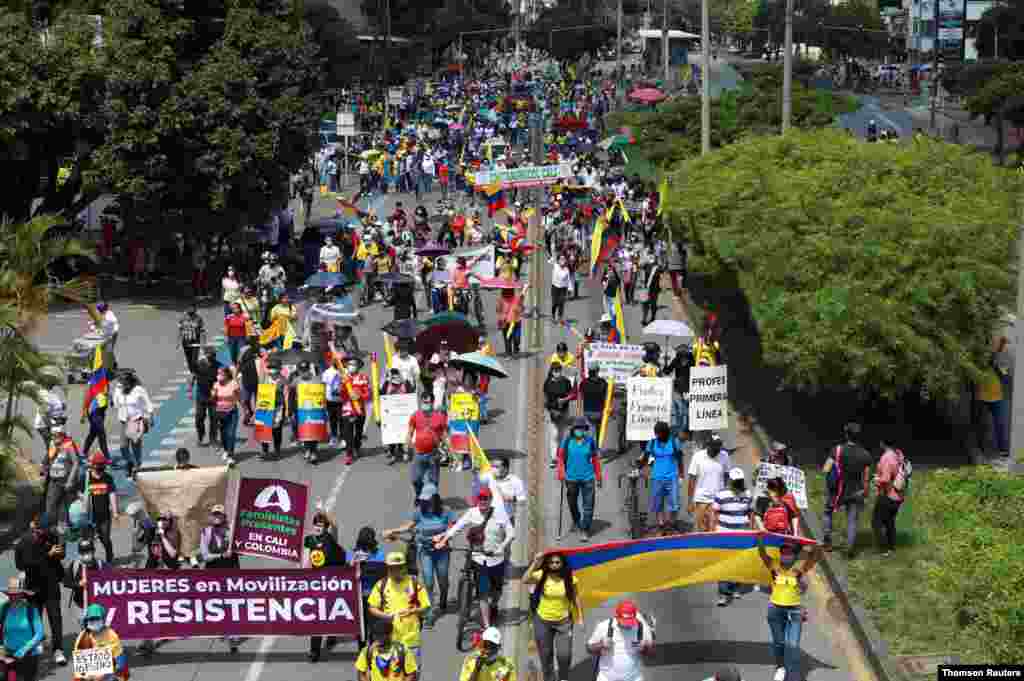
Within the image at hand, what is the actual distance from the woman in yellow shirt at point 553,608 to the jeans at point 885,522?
4.88 m

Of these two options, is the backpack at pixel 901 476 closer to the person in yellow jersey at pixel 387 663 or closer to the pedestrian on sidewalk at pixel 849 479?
the pedestrian on sidewalk at pixel 849 479

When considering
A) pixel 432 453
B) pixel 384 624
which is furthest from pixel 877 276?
pixel 384 624

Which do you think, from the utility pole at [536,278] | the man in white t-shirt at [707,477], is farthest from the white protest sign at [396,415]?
the utility pole at [536,278]

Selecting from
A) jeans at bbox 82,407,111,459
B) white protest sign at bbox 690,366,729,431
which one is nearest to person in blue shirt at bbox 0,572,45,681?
jeans at bbox 82,407,111,459

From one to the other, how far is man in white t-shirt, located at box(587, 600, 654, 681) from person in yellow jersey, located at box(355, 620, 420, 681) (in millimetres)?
1492

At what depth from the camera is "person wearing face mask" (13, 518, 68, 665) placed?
49.5 feet

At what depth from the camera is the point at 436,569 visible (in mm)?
16453

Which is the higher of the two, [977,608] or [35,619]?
[977,608]

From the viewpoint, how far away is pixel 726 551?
1565 centimetres

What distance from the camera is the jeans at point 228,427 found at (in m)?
22.4

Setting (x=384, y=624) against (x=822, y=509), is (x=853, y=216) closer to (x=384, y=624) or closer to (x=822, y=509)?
(x=822, y=509)

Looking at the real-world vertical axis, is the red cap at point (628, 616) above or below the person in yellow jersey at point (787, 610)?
above

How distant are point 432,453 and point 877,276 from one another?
648 centimetres

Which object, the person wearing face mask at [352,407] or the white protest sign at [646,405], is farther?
the person wearing face mask at [352,407]
